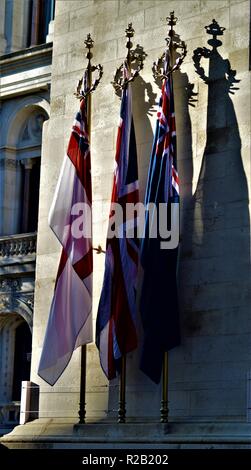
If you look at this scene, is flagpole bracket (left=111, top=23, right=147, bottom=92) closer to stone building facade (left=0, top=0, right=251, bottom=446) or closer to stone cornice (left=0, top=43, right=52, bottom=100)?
stone building facade (left=0, top=0, right=251, bottom=446)

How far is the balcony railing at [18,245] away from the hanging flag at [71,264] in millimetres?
3566

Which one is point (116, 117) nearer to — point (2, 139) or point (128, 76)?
point (128, 76)

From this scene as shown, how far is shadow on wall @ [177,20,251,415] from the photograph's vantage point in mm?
30672

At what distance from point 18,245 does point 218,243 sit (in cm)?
732

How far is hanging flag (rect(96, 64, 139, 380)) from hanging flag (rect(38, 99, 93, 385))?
67 cm

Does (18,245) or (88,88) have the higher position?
(88,88)

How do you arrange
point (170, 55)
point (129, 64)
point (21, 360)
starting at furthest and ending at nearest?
point (21, 360), point (129, 64), point (170, 55)

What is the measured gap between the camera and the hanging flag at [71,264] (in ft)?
106

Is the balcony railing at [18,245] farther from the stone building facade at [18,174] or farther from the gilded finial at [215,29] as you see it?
the gilded finial at [215,29]

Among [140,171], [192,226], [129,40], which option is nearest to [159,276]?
[192,226]

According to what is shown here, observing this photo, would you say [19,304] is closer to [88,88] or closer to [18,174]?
[18,174]

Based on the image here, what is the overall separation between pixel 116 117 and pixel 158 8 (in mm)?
2723

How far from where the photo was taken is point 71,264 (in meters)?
32.5
